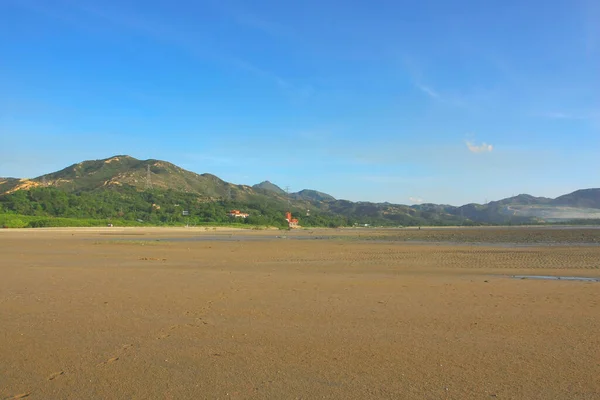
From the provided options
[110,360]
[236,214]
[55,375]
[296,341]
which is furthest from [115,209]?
[55,375]

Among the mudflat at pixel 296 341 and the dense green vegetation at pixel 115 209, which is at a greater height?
the dense green vegetation at pixel 115 209

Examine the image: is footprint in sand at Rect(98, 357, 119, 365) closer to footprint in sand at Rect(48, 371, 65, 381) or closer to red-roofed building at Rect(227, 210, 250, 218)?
footprint in sand at Rect(48, 371, 65, 381)

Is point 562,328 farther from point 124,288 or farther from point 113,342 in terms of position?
point 124,288

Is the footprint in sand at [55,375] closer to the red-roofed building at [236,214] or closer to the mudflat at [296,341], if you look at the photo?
the mudflat at [296,341]

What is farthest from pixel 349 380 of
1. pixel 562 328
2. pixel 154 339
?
pixel 562 328

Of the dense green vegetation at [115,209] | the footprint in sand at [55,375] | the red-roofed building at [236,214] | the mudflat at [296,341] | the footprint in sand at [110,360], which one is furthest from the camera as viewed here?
the red-roofed building at [236,214]

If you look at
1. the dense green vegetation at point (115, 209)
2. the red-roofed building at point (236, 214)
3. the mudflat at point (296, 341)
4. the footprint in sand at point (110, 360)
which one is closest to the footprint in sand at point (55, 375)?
the mudflat at point (296, 341)

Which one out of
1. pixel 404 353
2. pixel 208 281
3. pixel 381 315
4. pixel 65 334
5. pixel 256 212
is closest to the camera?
pixel 404 353

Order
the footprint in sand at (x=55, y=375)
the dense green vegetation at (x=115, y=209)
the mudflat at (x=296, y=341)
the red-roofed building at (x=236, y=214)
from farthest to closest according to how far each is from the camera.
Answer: the red-roofed building at (x=236, y=214)
the dense green vegetation at (x=115, y=209)
the footprint in sand at (x=55, y=375)
the mudflat at (x=296, y=341)

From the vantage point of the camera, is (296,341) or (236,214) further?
(236,214)

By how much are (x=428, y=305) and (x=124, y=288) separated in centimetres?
860

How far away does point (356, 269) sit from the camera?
19.4 metres

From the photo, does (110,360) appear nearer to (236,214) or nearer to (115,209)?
(115,209)

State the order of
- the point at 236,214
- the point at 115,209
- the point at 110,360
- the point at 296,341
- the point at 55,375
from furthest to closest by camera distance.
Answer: the point at 236,214 < the point at 115,209 < the point at 296,341 < the point at 110,360 < the point at 55,375
